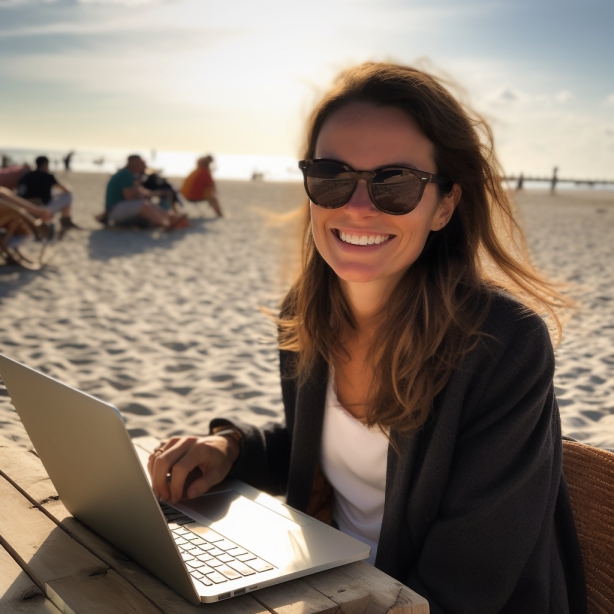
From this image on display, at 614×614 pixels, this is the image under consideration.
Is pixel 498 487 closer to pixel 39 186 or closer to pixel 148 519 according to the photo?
pixel 148 519

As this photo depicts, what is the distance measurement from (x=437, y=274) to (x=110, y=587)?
1129 mm

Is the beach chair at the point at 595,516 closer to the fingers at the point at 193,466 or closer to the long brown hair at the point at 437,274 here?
the long brown hair at the point at 437,274

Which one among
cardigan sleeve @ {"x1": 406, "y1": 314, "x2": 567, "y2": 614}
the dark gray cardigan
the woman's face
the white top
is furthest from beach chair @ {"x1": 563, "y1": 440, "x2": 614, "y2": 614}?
the woman's face

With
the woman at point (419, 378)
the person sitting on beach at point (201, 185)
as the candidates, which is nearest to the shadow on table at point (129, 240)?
the person sitting on beach at point (201, 185)

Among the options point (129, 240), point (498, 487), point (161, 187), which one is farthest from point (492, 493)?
point (161, 187)

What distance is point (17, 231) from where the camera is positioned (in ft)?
26.9

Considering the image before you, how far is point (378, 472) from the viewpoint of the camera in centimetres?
178

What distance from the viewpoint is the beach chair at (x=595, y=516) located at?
5.30 feet

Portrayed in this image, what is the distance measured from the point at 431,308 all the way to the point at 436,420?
0.98ft

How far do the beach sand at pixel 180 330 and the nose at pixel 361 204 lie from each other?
641mm

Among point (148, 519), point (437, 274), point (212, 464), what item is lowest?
point (212, 464)

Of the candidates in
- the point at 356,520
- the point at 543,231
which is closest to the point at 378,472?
the point at 356,520

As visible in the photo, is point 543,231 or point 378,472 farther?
point 543,231

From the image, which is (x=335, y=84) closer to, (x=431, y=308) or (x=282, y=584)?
(x=431, y=308)
